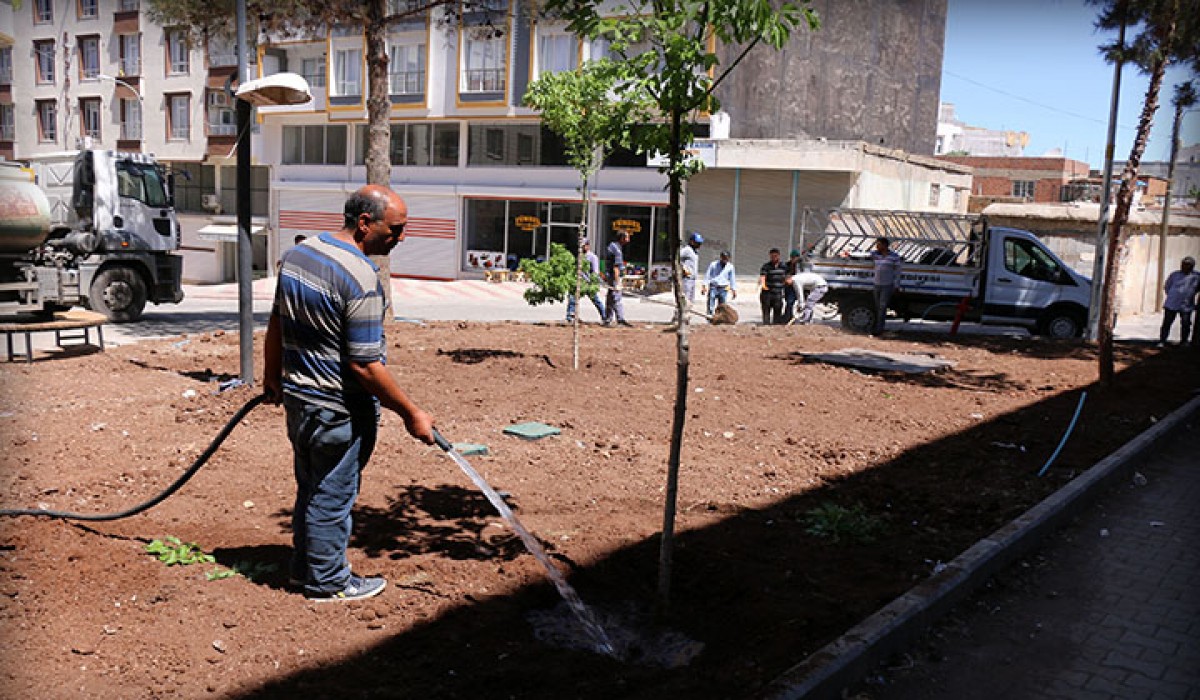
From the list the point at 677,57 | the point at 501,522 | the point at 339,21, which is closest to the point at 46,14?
the point at 339,21

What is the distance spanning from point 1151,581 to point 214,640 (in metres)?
5.00

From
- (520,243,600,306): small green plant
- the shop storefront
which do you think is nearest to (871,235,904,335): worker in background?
(520,243,600,306): small green plant

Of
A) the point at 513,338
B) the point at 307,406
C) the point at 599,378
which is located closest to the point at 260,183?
the point at 513,338

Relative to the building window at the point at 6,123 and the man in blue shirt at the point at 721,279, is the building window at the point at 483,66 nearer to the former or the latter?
the man in blue shirt at the point at 721,279

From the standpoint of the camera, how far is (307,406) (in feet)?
13.6

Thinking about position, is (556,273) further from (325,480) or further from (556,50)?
(556,50)

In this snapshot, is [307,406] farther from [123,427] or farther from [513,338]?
[513,338]

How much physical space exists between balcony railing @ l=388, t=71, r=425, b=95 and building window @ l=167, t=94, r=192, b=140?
1284cm

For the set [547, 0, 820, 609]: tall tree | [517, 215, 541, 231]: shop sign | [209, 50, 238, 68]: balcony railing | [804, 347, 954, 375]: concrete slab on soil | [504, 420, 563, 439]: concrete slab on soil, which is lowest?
[504, 420, 563, 439]: concrete slab on soil

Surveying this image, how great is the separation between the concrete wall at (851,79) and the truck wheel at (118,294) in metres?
19.0

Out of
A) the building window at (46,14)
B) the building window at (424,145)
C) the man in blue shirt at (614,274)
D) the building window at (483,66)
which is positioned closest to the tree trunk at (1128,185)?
the man in blue shirt at (614,274)

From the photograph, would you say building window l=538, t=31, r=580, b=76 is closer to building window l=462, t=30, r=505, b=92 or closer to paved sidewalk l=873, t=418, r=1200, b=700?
building window l=462, t=30, r=505, b=92

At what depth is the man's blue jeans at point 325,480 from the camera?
164 inches

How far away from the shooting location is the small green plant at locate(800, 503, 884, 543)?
5.60 meters
